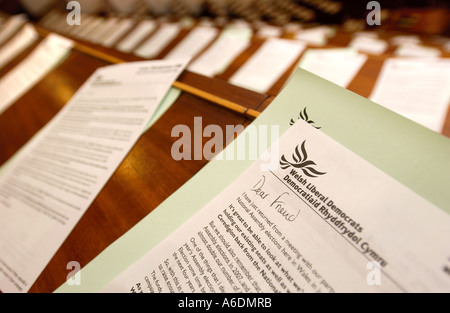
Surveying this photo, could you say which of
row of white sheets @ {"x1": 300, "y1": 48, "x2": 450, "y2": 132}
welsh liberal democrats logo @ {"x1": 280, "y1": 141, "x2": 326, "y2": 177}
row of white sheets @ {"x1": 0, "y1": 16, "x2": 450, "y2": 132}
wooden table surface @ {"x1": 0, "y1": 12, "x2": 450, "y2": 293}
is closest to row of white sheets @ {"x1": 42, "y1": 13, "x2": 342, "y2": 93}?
row of white sheets @ {"x1": 0, "y1": 16, "x2": 450, "y2": 132}

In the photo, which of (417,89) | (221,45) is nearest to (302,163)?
(417,89)

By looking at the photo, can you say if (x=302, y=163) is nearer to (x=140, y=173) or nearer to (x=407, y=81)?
(x=140, y=173)

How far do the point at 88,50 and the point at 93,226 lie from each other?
3.22 ft

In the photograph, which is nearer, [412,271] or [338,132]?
[412,271]

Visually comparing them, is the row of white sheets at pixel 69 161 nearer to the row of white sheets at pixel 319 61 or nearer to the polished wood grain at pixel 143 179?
the polished wood grain at pixel 143 179

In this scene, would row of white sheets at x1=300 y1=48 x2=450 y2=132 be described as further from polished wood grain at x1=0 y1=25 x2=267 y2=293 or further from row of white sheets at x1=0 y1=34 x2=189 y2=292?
row of white sheets at x1=0 y1=34 x2=189 y2=292

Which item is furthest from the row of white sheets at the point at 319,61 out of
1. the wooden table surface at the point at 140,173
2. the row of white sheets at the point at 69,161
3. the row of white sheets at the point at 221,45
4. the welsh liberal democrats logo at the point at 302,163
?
the welsh liberal democrats logo at the point at 302,163

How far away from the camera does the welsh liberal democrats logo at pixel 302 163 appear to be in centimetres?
37

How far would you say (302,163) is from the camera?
1.26 feet

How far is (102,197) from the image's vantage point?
55cm

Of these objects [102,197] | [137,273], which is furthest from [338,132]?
[102,197]

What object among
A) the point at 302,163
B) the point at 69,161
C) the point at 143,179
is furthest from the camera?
the point at 69,161

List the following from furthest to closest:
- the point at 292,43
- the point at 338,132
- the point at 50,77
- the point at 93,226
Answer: the point at 292,43
the point at 50,77
the point at 93,226
the point at 338,132

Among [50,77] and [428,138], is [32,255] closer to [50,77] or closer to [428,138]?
[428,138]
